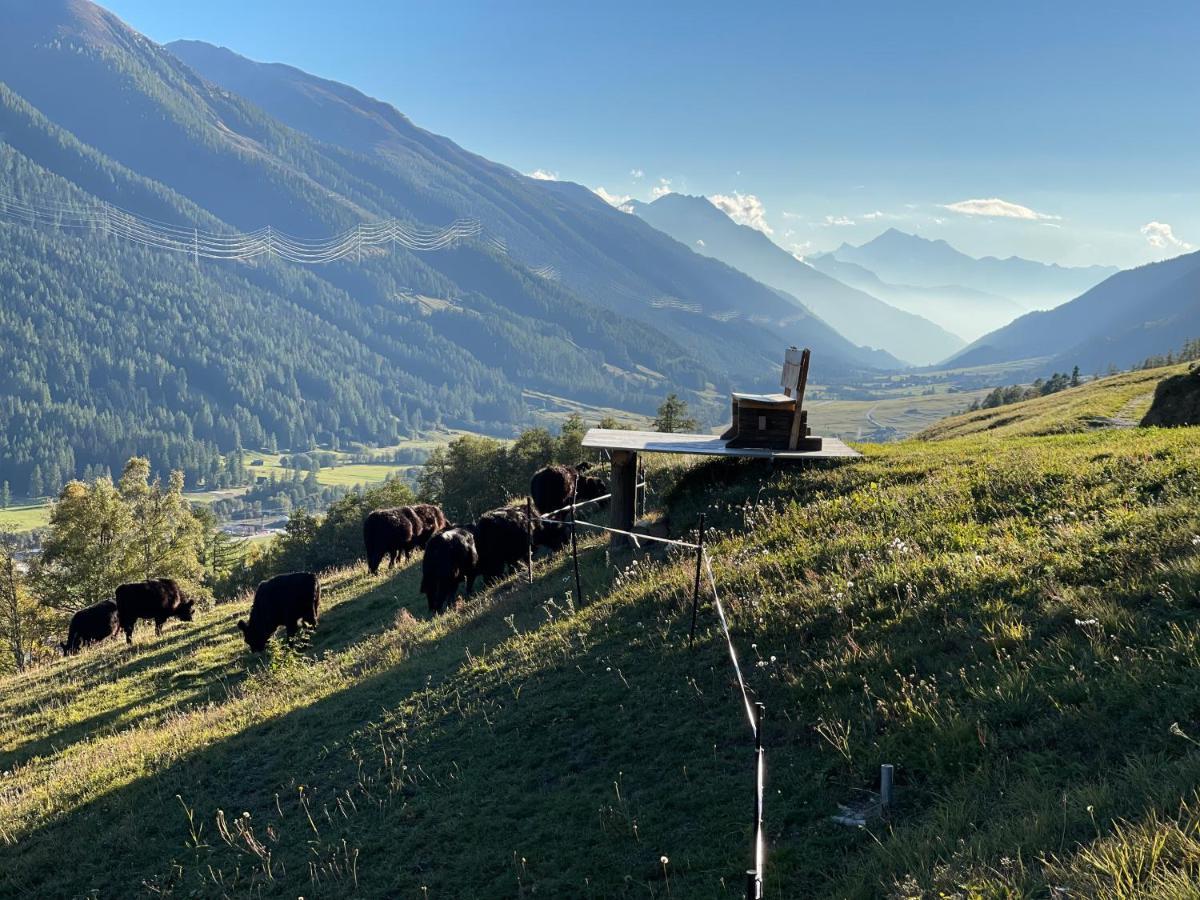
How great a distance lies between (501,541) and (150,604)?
15003mm

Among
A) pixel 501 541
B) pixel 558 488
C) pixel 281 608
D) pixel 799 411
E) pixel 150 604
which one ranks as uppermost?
pixel 799 411

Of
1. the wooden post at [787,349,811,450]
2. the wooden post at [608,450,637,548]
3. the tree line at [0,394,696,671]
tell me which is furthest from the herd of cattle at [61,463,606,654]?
the tree line at [0,394,696,671]

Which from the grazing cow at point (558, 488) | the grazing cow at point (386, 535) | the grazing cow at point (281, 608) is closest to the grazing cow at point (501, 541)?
the grazing cow at point (558, 488)

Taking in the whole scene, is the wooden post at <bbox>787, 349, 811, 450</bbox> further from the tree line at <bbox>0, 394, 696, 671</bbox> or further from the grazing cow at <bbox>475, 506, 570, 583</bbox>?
the tree line at <bbox>0, 394, 696, 671</bbox>

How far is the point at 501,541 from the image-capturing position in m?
19.8

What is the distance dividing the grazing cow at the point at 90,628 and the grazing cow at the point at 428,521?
39.4 ft

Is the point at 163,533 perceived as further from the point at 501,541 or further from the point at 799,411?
the point at 799,411

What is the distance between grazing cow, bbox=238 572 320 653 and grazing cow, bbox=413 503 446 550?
9.41 meters

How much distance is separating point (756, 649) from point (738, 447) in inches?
292

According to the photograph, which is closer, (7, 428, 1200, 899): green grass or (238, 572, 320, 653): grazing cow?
(7, 428, 1200, 899): green grass

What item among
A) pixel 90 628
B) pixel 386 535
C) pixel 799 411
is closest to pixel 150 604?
pixel 90 628

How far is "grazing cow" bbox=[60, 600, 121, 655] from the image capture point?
27.5m

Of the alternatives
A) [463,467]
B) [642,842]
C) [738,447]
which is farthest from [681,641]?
[463,467]

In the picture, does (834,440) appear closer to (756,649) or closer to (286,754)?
(756,649)
